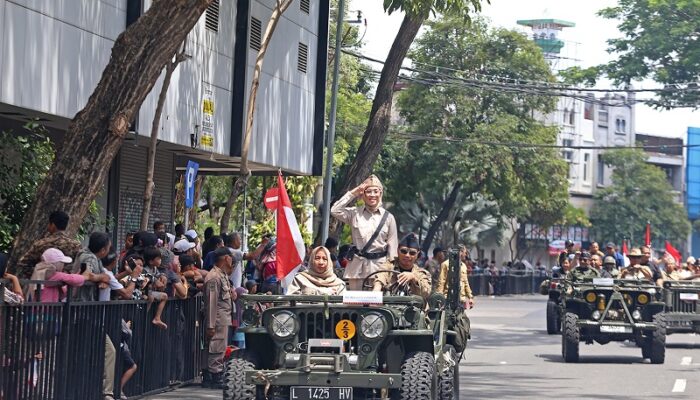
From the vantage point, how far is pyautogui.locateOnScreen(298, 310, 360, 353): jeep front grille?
13258 millimetres

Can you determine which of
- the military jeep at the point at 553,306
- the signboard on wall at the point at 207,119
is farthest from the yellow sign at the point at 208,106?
the military jeep at the point at 553,306

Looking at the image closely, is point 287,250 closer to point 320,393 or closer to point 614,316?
point 320,393

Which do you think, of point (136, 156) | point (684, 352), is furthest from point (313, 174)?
point (684, 352)

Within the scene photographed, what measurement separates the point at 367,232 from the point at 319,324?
1.99 meters

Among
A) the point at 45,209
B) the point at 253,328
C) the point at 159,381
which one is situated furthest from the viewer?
the point at 159,381

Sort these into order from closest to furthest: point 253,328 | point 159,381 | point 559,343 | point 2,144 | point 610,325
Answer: point 253,328, point 159,381, point 2,144, point 610,325, point 559,343

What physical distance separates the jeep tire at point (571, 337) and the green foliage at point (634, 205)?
68.6m

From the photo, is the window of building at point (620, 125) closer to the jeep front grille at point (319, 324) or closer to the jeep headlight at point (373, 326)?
the jeep front grille at point (319, 324)

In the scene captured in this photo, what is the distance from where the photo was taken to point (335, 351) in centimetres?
1315

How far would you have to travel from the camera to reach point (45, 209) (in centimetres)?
1526

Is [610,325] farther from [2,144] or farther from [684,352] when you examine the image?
[2,144]

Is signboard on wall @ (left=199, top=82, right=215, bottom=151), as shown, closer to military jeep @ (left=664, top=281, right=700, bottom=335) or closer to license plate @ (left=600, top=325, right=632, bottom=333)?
license plate @ (left=600, top=325, right=632, bottom=333)

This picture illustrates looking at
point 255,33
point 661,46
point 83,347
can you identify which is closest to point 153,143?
point 83,347

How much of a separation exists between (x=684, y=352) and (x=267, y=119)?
8761mm
